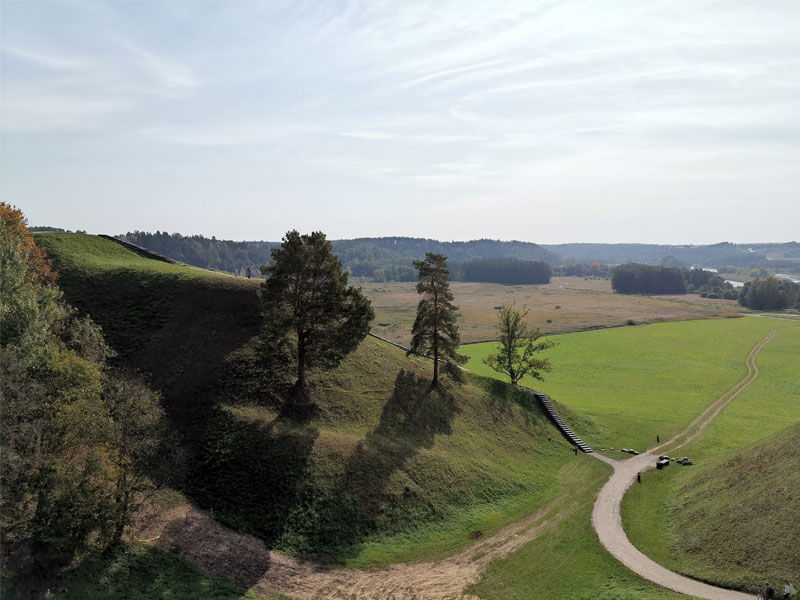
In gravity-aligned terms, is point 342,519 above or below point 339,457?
below

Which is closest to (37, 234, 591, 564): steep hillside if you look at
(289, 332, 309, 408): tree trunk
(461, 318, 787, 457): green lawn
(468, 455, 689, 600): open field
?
(289, 332, 309, 408): tree trunk

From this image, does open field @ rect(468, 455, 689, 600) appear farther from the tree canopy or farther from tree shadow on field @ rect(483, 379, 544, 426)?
the tree canopy

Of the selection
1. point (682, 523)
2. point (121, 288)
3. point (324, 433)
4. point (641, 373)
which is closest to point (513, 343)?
point (682, 523)

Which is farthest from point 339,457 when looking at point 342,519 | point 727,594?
point 727,594

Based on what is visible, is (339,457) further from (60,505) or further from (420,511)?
(60,505)

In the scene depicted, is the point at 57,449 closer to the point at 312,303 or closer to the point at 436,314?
the point at 312,303

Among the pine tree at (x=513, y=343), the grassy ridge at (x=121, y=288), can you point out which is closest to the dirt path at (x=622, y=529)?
the pine tree at (x=513, y=343)

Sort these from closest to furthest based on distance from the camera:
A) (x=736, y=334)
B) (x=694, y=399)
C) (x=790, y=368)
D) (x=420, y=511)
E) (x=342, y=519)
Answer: (x=342, y=519), (x=420, y=511), (x=694, y=399), (x=790, y=368), (x=736, y=334)

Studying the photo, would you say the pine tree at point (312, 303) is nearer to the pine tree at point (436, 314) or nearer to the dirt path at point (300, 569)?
the pine tree at point (436, 314)
